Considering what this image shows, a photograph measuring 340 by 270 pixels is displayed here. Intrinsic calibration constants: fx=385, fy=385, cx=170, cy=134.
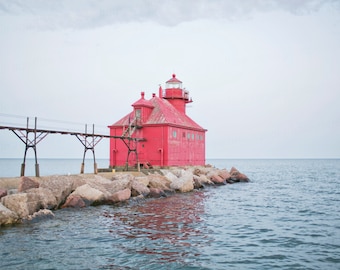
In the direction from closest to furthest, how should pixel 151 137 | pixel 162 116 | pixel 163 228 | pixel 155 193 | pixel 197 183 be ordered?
pixel 163 228, pixel 155 193, pixel 197 183, pixel 151 137, pixel 162 116

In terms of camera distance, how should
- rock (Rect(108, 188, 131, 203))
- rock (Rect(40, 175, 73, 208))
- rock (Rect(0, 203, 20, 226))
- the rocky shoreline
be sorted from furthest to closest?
rock (Rect(108, 188, 131, 203)) → rock (Rect(40, 175, 73, 208)) → the rocky shoreline → rock (Rect(0, 203, 20, 226))

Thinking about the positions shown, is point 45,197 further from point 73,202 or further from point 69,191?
point 69,191

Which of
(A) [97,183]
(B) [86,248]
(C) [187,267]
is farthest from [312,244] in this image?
(A) [97,183]

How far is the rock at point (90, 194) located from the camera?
1916cm

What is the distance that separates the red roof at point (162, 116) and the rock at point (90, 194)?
13.7 metres

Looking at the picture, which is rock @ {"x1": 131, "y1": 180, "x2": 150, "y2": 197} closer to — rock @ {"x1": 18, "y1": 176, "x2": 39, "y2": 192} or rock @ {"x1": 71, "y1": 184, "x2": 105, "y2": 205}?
rock @ {"x1": 71, "y1": 184, "x2": 105, "y2": 205}

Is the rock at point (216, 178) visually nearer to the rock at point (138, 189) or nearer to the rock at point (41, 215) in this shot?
the rock at point (138, 189)

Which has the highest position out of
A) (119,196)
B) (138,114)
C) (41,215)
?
(138,114)

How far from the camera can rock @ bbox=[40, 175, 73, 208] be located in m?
18.1

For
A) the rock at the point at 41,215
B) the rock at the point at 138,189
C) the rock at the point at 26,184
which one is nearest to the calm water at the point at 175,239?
the rock at the point at 41,215

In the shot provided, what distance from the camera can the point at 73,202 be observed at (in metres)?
18.4

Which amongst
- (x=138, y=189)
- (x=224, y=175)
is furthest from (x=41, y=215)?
(x=224, y=175)

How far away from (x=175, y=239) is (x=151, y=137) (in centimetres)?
2037

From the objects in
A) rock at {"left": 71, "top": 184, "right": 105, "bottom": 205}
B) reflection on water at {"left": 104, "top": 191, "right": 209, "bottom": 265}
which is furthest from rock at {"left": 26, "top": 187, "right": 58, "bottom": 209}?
reflection on water at {"left": 104, "top": 191, "right": 209, "bottom": 265}
